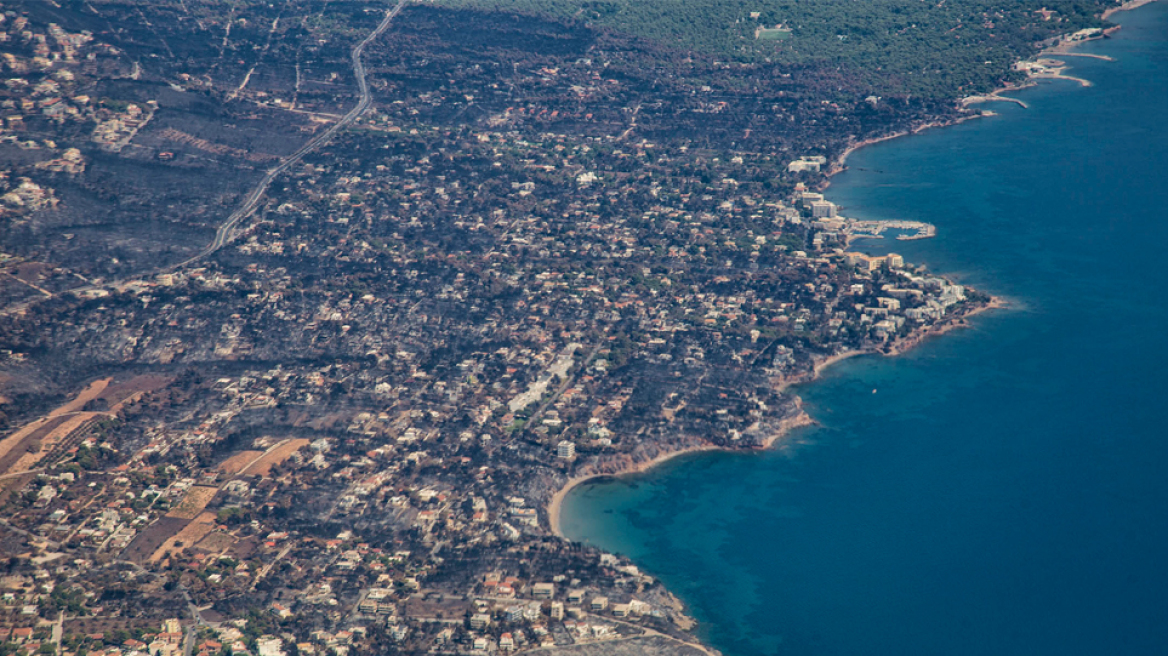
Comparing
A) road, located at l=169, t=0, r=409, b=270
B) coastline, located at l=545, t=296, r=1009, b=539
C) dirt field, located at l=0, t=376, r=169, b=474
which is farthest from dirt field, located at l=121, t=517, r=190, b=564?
road, located at l=169, t=0, r=409, b=270

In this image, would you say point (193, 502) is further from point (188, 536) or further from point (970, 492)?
point (970, 492)

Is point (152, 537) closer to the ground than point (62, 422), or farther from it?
closer to the ground

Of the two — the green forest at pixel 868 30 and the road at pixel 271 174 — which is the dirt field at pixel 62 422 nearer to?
the road at pixel 271 174

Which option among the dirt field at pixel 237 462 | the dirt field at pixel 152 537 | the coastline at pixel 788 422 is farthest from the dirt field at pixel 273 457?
the coastline at pixel 788 422

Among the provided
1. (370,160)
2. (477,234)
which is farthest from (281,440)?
(370,160)

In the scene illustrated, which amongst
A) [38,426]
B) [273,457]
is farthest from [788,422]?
[38,426]

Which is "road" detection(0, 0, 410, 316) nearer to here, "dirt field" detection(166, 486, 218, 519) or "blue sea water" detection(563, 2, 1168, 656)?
"dirt field" detection(166, 486, 218, 519)
